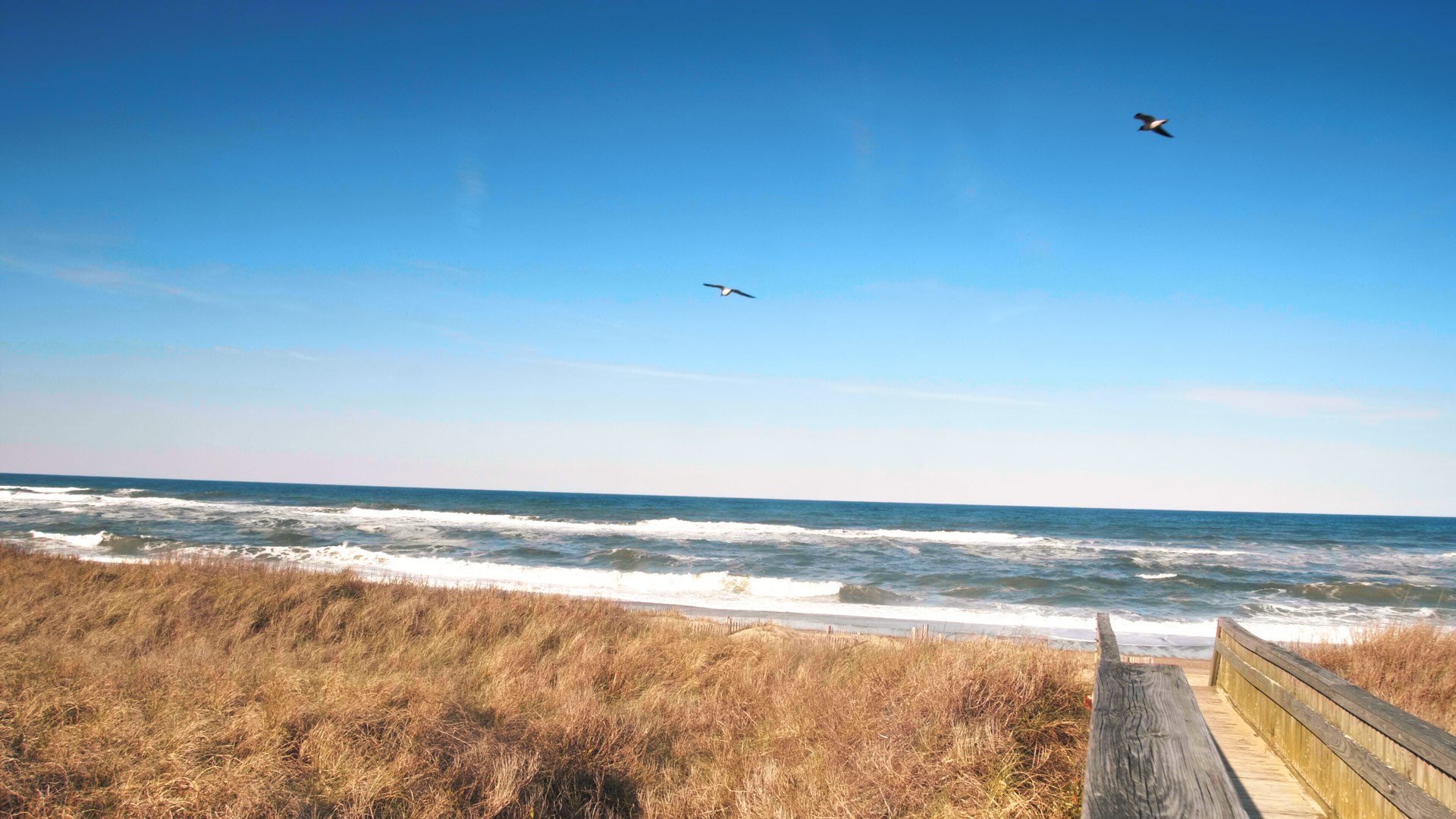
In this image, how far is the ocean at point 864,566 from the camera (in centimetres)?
1959

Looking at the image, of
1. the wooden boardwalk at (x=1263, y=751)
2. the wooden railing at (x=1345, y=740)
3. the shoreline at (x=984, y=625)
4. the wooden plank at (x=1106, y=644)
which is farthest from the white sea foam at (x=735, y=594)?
the wooden railing at (x=1345, y=740)

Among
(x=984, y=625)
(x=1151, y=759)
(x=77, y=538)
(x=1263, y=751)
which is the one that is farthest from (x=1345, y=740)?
(x=77, y=538)

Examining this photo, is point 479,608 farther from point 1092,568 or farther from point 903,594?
point 1092,568

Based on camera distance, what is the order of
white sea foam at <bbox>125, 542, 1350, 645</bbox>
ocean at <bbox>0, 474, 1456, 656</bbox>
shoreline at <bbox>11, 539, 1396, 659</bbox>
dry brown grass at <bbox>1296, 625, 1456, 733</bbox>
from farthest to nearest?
ocean at <bbox>0, 474, 1456, 656</bbox> < white sea foam at <bbox>125, 542, 1350, 645</bbox> < shoreline at <bbox>11, 539, 1396, 659</bbox> < dry brown grass at <bbox>1296, 625, 1456, 733</bbox>

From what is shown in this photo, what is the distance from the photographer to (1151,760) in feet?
10.2

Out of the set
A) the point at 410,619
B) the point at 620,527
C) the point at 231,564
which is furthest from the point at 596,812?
the point at 620,527

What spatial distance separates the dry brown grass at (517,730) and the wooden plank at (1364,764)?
126 centimetres

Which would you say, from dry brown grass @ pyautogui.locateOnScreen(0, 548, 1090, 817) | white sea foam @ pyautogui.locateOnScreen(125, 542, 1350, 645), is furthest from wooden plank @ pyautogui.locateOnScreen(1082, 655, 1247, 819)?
white sea foam @ pyautogui.locateOnScreen(125, 542, 1350, 645)

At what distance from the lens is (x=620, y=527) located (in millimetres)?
52188

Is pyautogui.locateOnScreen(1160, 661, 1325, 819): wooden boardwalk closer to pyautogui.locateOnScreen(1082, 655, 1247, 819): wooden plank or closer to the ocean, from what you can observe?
pyautogui.locateOnScreen(1082, 655, 1247, 819): wooden plank

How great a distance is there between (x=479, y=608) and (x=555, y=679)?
148 inches

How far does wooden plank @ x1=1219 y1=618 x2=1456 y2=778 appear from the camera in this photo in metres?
2.62

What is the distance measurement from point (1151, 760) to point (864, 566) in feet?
90.1

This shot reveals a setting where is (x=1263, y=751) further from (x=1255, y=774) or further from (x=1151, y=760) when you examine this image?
(x=1151, y=760)
